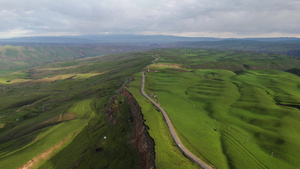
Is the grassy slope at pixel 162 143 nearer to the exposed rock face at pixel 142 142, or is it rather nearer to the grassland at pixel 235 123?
the exposed rock face at pixel 142 142

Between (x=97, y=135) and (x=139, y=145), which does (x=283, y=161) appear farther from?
(x=97, y=135)

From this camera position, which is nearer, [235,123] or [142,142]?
[142,142]

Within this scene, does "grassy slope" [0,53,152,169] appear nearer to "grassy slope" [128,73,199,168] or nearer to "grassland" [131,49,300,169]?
"grassy slope" [128,73,199,168]

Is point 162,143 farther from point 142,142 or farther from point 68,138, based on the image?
point 68,138

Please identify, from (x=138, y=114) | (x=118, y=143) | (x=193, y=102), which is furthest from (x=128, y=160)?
(x=193, y=102)

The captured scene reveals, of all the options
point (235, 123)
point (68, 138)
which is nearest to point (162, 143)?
point (235, 123)

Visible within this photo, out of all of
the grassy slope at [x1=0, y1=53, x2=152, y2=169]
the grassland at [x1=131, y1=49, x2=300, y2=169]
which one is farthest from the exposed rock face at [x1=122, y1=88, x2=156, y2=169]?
the grassland at [x1=131, y1=49, x2=300, y2=169]

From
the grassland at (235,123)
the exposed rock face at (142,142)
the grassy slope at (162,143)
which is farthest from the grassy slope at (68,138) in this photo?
the grassland at (235,123)
